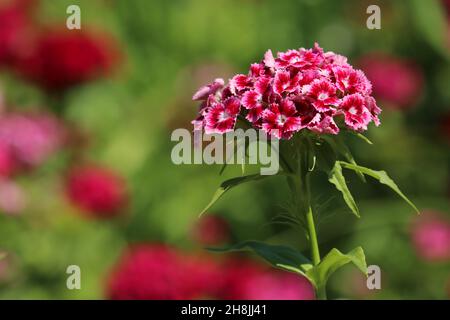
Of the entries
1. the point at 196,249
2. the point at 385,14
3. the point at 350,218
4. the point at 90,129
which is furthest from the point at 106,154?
the point at 385,14

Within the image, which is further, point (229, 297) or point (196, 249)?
point (196, 249)

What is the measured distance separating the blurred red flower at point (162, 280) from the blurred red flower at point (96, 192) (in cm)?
72

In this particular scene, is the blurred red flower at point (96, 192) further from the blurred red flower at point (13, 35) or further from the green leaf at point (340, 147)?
the green leaf at point (340, 147)

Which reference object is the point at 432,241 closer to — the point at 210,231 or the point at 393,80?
the point at 393,80

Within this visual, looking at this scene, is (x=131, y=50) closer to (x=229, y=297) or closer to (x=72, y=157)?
(x=72, y=157)

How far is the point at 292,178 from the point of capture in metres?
1.28

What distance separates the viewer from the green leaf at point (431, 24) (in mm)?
3734

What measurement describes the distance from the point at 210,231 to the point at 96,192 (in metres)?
0.56

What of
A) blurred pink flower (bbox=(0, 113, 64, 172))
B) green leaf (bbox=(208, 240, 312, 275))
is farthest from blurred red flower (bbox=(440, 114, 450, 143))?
green leaf (bbox=(208, 240, 312, 275))

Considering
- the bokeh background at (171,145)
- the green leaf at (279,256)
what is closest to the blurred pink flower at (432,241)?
the bokeh background at (171,145)

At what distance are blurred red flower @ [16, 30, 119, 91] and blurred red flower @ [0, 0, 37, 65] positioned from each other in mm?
56

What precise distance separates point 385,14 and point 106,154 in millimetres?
1370

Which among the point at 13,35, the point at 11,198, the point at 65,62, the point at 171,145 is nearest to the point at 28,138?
the point at 11,198
